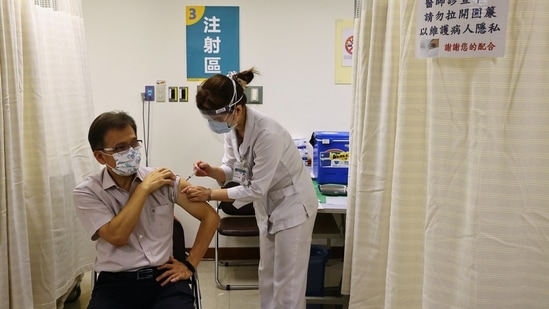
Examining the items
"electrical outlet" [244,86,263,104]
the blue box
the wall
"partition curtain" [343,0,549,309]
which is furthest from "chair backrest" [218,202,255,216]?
"partition curtain" [343,0,549,309]

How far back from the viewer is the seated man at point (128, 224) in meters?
1.79

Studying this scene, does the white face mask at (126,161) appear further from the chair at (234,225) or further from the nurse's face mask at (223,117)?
the chair at (234,225)

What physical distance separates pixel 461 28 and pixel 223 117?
108cm

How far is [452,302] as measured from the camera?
136 centimetres

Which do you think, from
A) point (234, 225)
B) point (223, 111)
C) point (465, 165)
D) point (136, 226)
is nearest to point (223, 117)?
point (223, 111)

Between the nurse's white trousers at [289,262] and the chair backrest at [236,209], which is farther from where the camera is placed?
the chair backrest at [236,209]

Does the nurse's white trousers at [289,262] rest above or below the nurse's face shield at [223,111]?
below

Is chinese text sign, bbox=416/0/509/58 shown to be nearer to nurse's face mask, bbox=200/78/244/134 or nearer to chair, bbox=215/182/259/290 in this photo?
nurse's face mask, bbox=200/78/244/134

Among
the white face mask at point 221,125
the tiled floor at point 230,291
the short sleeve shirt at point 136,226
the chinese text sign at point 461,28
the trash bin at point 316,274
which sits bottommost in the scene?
the tiled floor at point 230,291

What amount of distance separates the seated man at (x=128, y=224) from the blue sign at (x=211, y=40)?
170 centimetres

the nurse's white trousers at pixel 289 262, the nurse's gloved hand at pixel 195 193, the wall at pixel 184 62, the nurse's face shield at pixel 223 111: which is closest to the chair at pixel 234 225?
the wall at pixel 184 62

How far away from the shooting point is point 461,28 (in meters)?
1.29

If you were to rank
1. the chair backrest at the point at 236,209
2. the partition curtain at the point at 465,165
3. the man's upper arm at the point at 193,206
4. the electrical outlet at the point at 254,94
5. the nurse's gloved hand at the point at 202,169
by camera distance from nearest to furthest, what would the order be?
1. the partition curtain at the point at 465,165
2. the man's upper arm at the point at 193,206
3. the nurse's gloved hand at the point at 202,169
4. the chair backrest at the point at 236,209
5. the electrical outlet at the point at 254,94

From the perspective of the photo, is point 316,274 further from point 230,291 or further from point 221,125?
point 221,125
